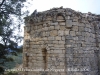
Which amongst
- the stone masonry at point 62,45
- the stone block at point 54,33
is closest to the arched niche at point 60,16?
the stone masonry at point 62,45

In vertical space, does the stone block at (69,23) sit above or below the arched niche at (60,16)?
below

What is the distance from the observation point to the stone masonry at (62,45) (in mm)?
5930

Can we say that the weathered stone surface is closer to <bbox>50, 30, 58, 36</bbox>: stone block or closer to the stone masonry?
the stone masonry

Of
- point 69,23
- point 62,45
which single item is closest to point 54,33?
point 62,45

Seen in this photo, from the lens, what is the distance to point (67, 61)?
19.2ft

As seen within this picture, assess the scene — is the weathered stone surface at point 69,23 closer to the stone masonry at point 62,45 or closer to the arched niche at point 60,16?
the stone masonry at point 62,45

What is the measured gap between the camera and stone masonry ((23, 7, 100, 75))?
5930 mm

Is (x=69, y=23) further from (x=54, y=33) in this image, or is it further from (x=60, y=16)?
(x=54, y=33)

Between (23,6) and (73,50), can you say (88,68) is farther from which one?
(23,6)

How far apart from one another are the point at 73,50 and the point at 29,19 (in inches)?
97.5

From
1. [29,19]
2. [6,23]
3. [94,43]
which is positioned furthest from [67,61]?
[6,23]

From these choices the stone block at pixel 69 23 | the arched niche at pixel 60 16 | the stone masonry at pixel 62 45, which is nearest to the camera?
the stone masonry at pixel 62 45

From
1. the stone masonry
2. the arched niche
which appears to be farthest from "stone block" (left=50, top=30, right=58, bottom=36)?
the arched niche

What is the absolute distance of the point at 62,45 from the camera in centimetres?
600
